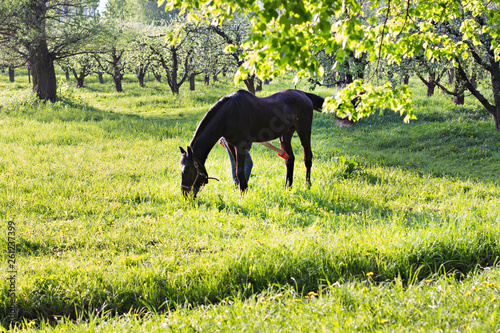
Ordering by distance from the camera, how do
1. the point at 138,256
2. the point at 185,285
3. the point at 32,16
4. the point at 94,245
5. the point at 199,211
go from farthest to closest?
the point at 32,16 < the point at 199,211 < the point at 94,245 < the point at 138,256 < the point at 185,285

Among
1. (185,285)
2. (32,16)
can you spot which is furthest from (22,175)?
(32,16)

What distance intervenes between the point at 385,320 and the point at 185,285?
79.6 inches

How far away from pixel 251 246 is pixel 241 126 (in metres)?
2.67

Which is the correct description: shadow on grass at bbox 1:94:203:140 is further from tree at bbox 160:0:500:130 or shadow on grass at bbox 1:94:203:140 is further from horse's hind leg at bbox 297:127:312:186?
tree at bbox 160:0:500:130

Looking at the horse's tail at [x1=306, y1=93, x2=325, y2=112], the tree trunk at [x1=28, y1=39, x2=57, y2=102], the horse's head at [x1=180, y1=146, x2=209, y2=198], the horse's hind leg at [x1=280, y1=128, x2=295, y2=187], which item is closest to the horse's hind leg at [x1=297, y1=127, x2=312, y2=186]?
the horse's hind leg at [x1=280, y1=128, x2=295, y2=187]

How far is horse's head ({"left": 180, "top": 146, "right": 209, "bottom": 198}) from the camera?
6016mm

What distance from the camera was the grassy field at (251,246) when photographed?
3.18m

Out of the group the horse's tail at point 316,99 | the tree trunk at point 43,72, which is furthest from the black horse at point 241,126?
the tree trunk at point 43,72

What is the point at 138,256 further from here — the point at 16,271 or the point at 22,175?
the point at 22,175

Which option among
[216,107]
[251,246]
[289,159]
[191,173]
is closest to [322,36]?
[251,246]

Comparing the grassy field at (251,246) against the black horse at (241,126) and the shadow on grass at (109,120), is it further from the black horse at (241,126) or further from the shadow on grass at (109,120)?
the shadow on grass at (109,120)

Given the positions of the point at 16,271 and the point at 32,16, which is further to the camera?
the point at 32,16

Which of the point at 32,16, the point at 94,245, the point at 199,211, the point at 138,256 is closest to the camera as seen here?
the point at 138,256

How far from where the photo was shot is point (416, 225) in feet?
16.6
